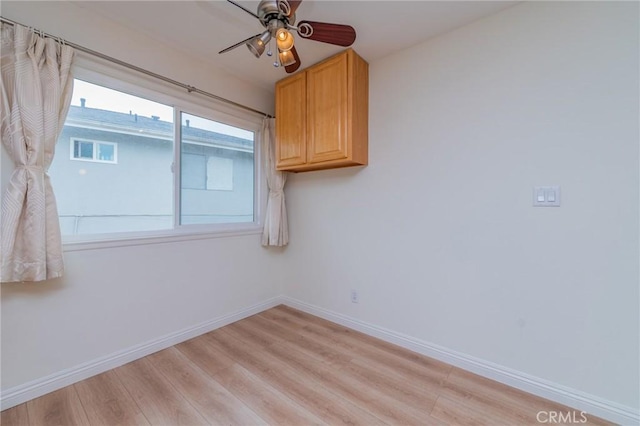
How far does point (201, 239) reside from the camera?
7.93ft

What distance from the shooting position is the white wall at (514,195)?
1.42 metres

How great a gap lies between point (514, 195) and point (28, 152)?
3058 mm

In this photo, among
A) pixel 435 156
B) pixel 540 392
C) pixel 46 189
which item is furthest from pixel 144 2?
pixel 540 392

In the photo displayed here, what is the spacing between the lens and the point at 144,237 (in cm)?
204

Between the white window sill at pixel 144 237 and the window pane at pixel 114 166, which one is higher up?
the window pane at pixel 114 166

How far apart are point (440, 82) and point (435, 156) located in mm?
572

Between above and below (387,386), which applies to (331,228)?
above

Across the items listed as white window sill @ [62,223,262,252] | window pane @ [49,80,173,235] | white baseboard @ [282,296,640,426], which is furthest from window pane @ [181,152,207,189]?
white baseboard @ [282,296,640,426]

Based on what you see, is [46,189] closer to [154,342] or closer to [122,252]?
[122,252]

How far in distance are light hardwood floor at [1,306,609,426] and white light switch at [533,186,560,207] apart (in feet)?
4.01

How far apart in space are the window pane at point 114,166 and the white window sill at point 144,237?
0.22 feet

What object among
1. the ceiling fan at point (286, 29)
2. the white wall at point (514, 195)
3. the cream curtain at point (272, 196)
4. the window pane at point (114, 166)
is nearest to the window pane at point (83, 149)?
the window pane at point (114, 166)

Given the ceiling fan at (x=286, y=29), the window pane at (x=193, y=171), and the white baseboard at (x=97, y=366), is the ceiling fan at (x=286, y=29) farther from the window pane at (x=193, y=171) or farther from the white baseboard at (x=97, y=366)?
the white baseboard at (x=97, y=366)

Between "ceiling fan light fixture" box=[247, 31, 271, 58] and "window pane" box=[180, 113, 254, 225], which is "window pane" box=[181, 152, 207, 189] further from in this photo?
"ceiling fan light fixture" box=[247, 31, 271, 58]
